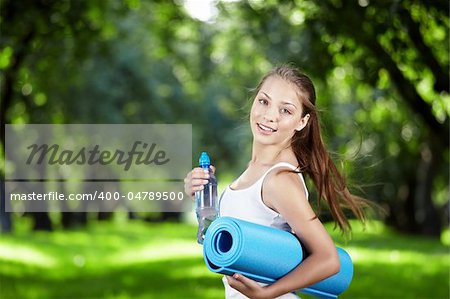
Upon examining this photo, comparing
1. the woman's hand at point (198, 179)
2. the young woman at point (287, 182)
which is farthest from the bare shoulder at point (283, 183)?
the woman's hand at point (198, 179)

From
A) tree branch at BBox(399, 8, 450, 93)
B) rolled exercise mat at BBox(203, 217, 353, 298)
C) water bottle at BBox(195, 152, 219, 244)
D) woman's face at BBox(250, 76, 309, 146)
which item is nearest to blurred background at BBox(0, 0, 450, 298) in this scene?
tree branch at BBox(399, 8, 450, 93)

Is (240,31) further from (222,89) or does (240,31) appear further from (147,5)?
(222,89)

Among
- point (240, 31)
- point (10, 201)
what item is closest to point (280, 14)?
point (240, 31)

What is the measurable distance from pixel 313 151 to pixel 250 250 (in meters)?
0.48

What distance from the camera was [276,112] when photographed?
2.83m

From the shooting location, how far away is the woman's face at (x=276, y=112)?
283cm

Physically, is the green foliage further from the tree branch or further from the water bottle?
the water bottle

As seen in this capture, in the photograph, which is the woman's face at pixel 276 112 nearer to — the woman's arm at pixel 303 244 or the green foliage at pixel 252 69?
the woman's arm at pixel 303 244

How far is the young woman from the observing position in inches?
104

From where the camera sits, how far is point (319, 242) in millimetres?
2660

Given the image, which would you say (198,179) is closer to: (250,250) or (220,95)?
(250,250)

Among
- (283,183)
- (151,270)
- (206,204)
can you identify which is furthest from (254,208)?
(151,270)


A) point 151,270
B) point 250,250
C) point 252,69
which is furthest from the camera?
point 252,69

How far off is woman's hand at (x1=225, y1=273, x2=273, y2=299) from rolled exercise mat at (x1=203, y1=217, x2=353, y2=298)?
0.02m
